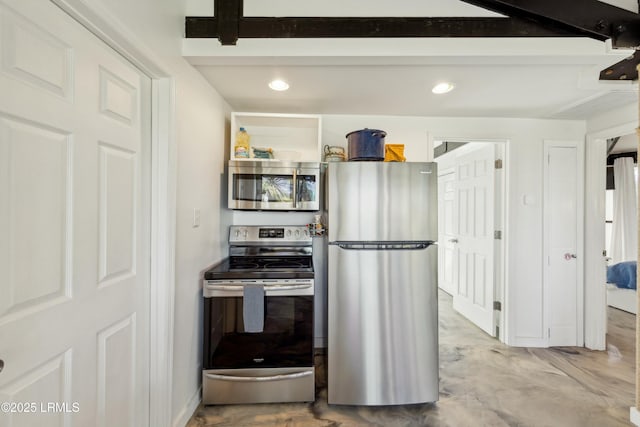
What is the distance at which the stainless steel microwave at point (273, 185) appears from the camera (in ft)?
7.32

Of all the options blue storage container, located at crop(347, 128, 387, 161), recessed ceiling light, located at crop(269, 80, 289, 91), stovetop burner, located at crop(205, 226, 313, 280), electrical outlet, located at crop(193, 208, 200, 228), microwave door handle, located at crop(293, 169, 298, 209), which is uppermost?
recessed ceiling light, located at crop(269, 80, 289, 91)

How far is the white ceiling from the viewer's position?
5.12ft

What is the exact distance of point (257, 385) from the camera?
6.05ft

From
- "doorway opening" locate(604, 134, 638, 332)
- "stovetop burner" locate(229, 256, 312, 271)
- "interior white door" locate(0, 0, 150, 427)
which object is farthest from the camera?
"doorway opening" locate(604, 134, 638, 332)

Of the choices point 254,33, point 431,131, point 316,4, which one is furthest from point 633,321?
point 254,33

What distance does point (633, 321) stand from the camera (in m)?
3.38

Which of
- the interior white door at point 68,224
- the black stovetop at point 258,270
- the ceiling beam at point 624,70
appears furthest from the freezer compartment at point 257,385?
the ceiling beam at point 624,70

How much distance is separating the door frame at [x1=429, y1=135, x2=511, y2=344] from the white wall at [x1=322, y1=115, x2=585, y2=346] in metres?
0.02

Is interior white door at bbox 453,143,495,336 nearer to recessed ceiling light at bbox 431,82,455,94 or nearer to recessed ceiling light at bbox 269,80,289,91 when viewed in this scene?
recessed ceiling light at bbox 431,82,455,94

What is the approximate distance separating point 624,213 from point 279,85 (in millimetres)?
5913

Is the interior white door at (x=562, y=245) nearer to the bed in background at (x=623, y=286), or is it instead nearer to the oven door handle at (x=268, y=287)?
the bed in background at (x=623, y=286)

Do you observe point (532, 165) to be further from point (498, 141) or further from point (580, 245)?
point (580, 245)

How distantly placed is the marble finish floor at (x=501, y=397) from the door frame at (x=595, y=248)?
218 mm

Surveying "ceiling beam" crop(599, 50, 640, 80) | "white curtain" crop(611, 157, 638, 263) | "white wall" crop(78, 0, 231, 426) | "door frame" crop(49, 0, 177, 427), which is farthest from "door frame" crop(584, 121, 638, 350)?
"door frame" crop(49, 0, 177, 427)
